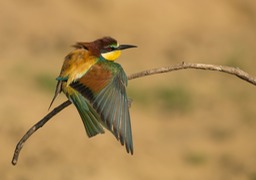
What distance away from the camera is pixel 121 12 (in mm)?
11062

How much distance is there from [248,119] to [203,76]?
3.74 feet

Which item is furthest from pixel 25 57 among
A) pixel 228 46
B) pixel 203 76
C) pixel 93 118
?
pixel 93 118

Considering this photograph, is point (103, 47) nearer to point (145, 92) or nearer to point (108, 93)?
point (108, 93)

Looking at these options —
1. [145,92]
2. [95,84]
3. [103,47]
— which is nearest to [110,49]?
[103,47]

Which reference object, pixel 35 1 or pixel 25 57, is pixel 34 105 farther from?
pixel 35 1

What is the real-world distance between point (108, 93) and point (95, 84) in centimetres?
5

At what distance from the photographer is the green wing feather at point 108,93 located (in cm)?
296

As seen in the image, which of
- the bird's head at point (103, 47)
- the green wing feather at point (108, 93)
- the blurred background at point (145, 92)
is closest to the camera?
the green wing feather at point (108, 93)

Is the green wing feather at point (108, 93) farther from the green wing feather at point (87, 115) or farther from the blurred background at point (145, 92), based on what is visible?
the blurred background at point (145, 92)

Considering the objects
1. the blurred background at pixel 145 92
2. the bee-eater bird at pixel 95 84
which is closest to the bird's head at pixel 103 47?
the bee-eater bird at pixel 95 84

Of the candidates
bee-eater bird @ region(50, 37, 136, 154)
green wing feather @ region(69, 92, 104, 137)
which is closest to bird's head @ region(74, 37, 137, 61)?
bee-eater bird @ region(50, 37, 136, 154)

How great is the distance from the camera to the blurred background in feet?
21.8

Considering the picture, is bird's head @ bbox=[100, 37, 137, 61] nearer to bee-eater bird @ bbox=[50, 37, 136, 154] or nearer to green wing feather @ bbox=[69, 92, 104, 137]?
bee-eater bird @ bbox=[50, 37, 136, 154]

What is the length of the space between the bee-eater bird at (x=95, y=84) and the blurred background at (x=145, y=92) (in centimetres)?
260
